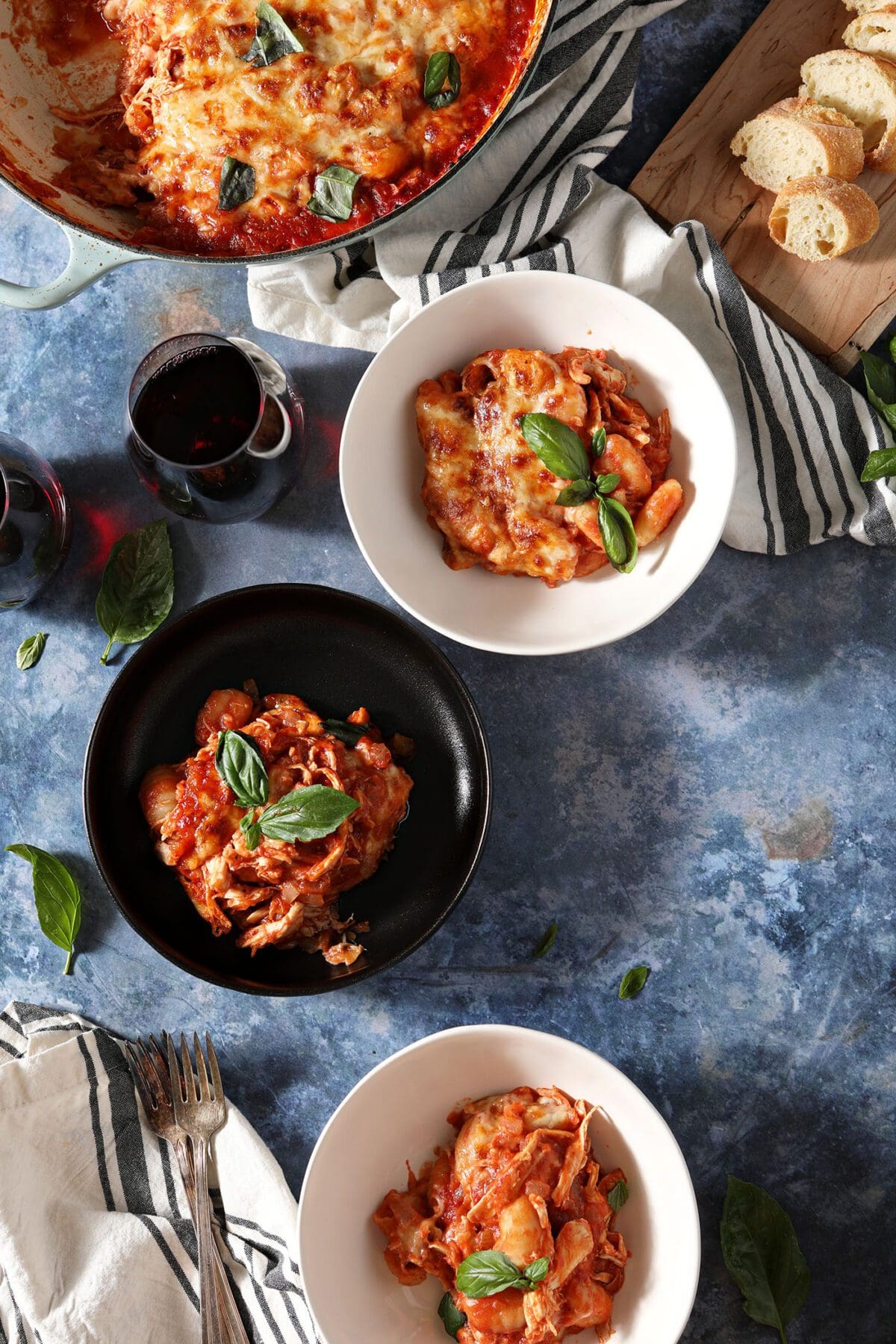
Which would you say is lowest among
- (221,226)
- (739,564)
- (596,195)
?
(739,564)

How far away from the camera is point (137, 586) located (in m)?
2.61

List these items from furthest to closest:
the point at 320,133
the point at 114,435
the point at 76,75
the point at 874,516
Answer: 1. the point at 114,435
2. the point at 874,516
3. the point at 76,75
4. the point at 320,133

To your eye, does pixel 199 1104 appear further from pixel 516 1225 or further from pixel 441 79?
pixel 441 79

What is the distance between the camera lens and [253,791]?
2271mm

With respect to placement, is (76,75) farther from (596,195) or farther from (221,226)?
(596,195)

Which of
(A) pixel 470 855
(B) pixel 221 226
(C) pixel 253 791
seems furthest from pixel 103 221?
(A) pixel 470 855

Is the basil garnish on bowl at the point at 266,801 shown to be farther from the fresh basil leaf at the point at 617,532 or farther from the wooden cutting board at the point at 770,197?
the wooden cutting board at the point at 770,197

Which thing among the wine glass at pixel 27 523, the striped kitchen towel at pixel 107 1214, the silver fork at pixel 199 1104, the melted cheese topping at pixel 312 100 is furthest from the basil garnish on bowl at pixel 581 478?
the striped kitchen towel at pixel 107 1214

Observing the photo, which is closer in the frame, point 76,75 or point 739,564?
point 76,75

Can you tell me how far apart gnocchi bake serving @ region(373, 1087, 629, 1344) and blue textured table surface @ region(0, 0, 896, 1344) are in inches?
11.2

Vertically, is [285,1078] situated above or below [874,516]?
below

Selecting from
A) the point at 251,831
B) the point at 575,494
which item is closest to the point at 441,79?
the point at 575,494

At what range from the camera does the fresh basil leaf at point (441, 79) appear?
83.6 inches

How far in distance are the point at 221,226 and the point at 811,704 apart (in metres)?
1.67
